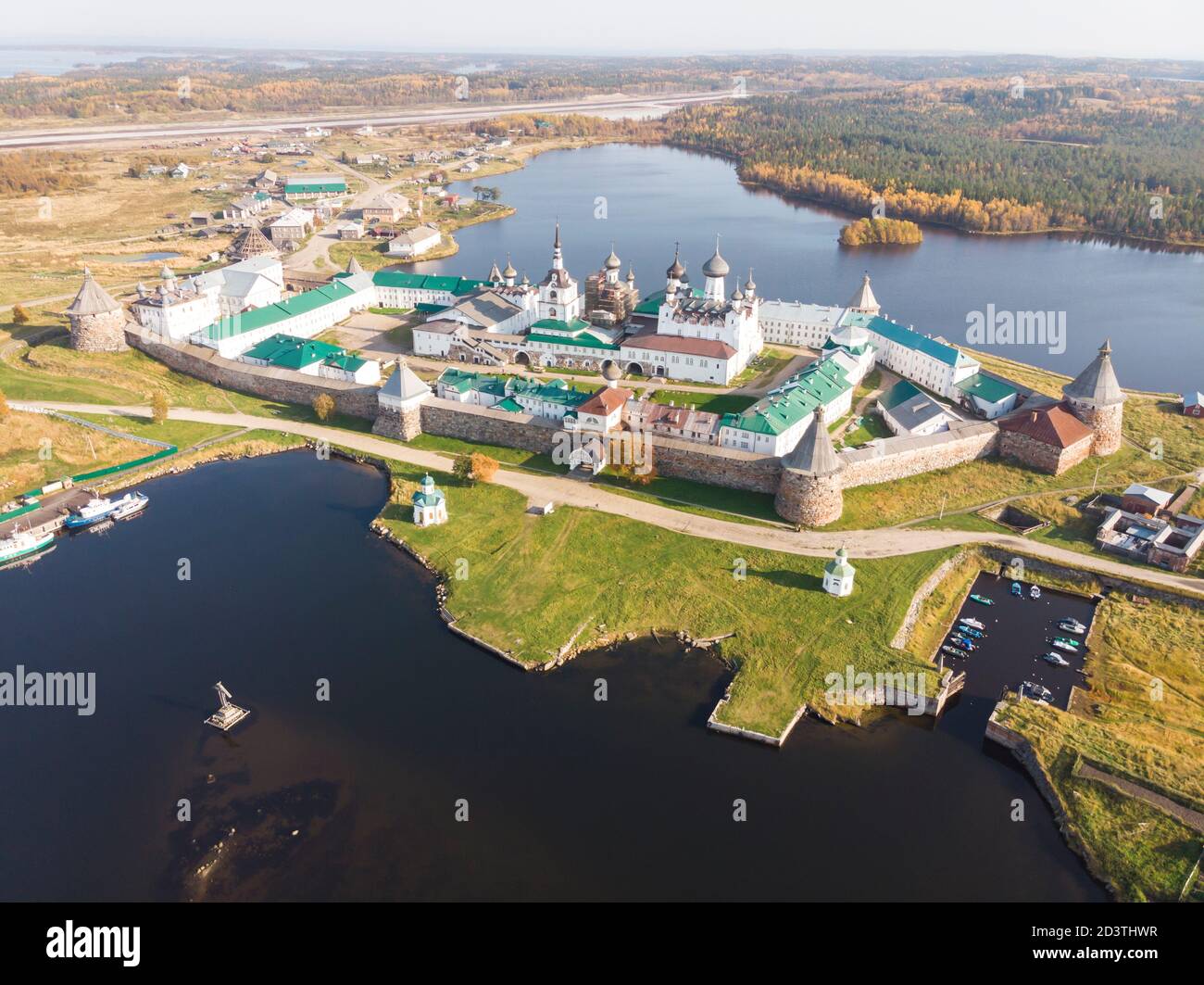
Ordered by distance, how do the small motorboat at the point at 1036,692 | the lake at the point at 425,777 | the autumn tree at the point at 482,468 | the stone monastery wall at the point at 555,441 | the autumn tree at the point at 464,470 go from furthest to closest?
the autumn tree at the point at 464,470
the autumn tree at the point at 482,468
the stone monastery wall at the point at 555,441
the small motorboat at the point at 1036,692
the lake at the point at 425,777

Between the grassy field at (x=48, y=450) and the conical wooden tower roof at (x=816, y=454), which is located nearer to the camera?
the conical wooden tower roof at (x=816, y=454)

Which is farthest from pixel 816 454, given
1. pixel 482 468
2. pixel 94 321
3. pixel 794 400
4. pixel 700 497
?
pixel 94 321

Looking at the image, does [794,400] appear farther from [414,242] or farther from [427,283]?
[414,242]

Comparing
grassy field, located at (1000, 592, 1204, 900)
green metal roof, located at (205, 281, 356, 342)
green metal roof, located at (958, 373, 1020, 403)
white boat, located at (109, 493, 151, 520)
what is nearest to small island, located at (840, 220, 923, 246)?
green metal roof, located at (958, 373, 1020, 403)

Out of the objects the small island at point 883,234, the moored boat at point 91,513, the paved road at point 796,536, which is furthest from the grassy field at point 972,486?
the small island at point 883,234

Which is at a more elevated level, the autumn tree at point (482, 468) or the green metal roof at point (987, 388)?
the green metal roof at point (987, 388)

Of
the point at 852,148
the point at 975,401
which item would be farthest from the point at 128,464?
the point at 852,148

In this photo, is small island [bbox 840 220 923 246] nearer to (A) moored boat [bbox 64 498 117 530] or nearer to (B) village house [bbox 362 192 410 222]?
(B) village house [bbox 362 192 410 222]

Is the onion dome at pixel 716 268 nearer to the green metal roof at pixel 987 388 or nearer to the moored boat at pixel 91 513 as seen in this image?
the green metal roof at pixel 987 388
